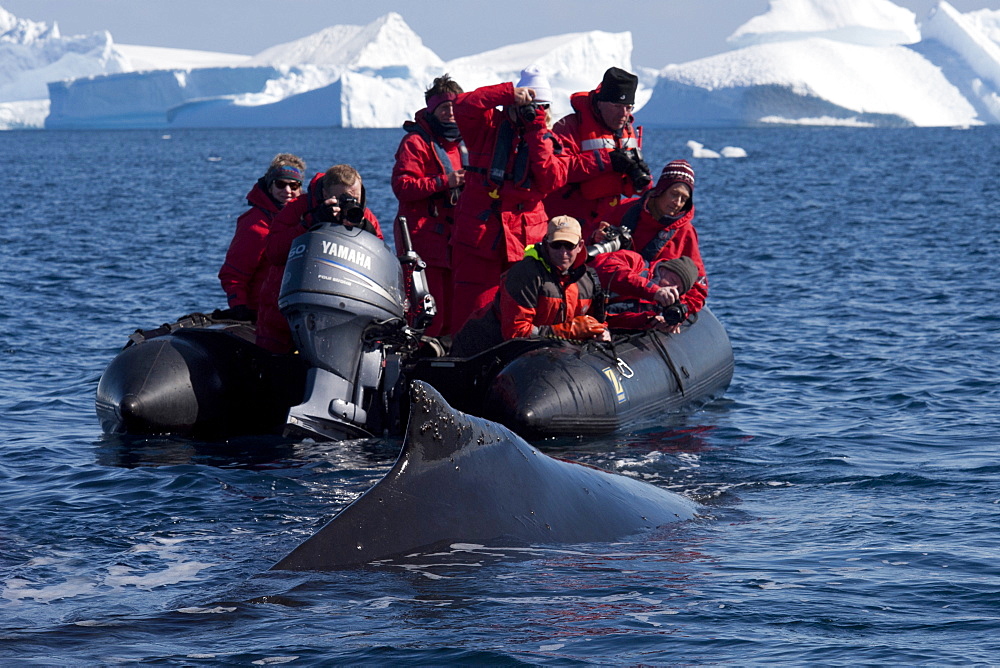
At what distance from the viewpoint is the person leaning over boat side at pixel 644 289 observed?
390 inches

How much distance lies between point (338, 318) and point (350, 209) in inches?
31.5

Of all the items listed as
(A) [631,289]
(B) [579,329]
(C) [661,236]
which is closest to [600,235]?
(A) [631,289]

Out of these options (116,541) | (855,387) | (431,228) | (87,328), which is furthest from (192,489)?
(87,328)

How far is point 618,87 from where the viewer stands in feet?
33.5

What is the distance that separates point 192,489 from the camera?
25.8 ft

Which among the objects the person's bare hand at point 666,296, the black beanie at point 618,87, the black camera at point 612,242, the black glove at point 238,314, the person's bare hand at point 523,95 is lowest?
the black glove at point 238,314

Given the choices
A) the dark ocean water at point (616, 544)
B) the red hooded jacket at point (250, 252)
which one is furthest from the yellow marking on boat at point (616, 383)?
the red hooded jacket at point (250, 252)

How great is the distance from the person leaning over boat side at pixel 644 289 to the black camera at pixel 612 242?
0.04 meters

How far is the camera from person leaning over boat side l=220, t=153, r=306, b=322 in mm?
→ 10016

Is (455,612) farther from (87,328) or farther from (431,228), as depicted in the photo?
(87,328)

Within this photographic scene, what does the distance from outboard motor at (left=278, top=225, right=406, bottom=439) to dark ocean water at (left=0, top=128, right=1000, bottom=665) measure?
1.04ft

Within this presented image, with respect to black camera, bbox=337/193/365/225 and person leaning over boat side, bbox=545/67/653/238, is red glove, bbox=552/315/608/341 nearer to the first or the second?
person leaning over boat side, bbox=545/67/653/238

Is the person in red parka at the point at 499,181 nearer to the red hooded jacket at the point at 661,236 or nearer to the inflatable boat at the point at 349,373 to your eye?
the inflatable boat at the point at 349,373

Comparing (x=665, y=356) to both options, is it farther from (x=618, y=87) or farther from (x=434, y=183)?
(x=434, y=183)
